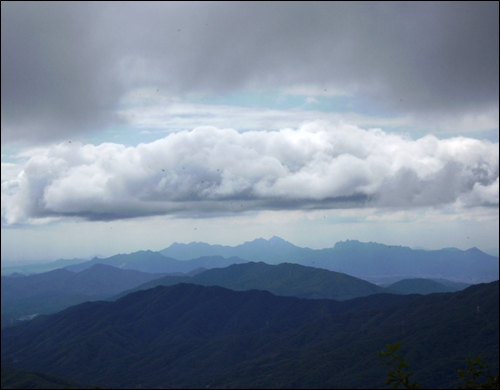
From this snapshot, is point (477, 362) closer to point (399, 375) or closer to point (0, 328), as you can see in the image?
point (399, 375)

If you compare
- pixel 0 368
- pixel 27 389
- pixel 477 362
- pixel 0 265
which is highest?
pixel 0 265

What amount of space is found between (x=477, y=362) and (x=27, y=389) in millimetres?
185161

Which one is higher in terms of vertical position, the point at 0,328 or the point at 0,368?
the point at 0,328

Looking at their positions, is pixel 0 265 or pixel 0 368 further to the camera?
pixel 0 265

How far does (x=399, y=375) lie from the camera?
38688 mm

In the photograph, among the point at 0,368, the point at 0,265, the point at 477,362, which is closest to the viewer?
the point at 477,362

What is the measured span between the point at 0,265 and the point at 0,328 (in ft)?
35.1

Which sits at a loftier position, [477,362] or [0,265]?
[0,265]

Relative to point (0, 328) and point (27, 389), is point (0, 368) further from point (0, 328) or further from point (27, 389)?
point (27, 389)

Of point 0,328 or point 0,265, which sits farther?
point 0,265

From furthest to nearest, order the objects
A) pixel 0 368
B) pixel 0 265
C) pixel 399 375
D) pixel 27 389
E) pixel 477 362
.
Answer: pixel 27 389 → pixel 0 265 → pixel 0 368 → pixel 477 362 → pixel 399 375

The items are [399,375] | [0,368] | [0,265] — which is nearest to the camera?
[399,375]

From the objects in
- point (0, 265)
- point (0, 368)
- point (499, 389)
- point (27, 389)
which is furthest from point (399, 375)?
point (27, 389)

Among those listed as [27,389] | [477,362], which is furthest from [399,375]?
[27,389]
